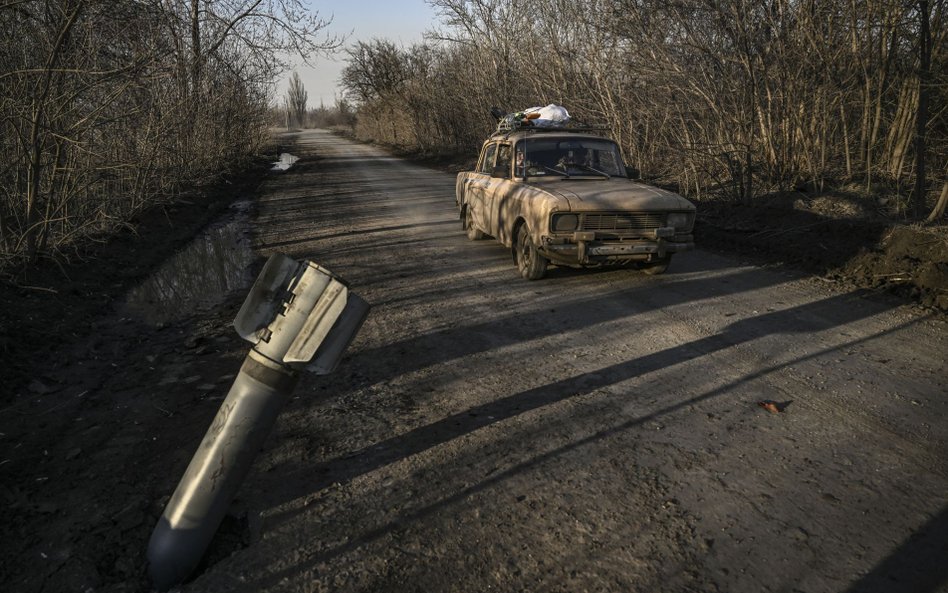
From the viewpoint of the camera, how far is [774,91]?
33.0 ft

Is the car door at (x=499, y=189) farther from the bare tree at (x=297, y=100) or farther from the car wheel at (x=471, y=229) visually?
the bare tree at (x=297, y=100)

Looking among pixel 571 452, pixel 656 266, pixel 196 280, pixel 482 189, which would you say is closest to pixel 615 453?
pixel 571 452

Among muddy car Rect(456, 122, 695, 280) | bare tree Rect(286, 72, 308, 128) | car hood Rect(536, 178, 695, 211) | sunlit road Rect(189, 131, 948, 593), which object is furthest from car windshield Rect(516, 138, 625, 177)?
bare tree Rect(286, 72, 308, 128)

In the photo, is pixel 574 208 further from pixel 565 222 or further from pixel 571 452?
pixel 571 452

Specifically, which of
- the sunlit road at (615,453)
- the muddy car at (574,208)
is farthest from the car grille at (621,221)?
the sunlit road at (615,453)

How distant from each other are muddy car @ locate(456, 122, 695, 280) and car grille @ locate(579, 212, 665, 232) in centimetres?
1

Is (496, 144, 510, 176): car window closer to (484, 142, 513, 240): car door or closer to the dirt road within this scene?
(484, 142, 513, 240): car door

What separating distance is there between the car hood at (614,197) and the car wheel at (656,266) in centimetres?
69

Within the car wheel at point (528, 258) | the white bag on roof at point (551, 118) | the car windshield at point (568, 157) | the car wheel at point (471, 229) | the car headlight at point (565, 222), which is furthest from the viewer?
the car wheel at point (471, 229)

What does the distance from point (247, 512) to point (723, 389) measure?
3017 mm

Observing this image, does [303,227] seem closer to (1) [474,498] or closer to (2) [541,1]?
(1) [474,498]

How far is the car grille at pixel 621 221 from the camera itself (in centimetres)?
629

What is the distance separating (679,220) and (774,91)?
519cm

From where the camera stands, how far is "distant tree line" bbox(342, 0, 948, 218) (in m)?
8.91
